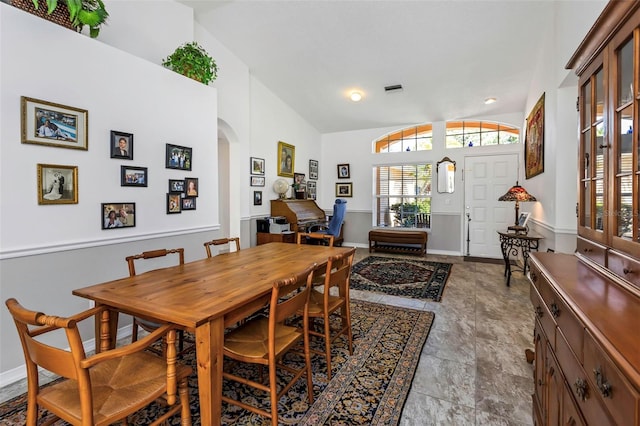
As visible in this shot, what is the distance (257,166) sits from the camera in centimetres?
508

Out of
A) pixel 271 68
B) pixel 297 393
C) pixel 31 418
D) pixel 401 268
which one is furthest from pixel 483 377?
pixel 271 68

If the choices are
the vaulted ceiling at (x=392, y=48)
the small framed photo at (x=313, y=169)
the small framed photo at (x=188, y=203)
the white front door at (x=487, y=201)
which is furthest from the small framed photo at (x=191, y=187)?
the white front door at (x=487, y=201)

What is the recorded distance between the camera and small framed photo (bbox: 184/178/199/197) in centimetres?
315

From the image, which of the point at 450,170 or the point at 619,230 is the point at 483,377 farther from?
the point at 450,170

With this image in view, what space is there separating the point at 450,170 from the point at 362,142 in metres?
1.99

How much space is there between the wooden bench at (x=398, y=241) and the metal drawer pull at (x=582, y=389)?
16.9 ft

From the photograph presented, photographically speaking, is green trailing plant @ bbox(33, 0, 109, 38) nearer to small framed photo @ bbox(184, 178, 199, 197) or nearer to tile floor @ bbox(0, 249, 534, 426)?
small framed photo @ bbox(184, 178, 199, 197)

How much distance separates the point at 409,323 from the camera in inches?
110

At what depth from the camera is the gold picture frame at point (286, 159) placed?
18.7ft

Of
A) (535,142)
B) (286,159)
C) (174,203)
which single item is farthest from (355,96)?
(174,203)

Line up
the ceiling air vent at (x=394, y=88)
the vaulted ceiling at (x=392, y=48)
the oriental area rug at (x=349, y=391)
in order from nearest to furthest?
the oriental area rug at (x=349, y=391), the vaulted ceiling at (x=392, y=48), the ceiling air vent at (x=394, y=88)

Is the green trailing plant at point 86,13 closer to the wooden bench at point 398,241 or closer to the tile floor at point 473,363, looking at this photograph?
the tile floor at point 473,363

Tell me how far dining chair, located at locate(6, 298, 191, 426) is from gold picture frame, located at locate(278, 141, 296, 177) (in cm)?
454

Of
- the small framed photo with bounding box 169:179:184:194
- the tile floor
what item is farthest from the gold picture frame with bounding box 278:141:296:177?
the tile floor
